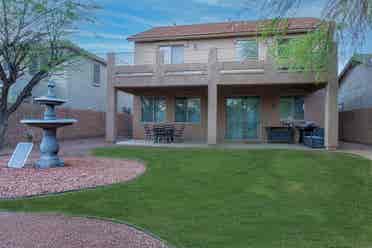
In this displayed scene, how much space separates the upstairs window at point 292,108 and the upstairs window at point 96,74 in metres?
14.1

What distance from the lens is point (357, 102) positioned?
20625 millimetres

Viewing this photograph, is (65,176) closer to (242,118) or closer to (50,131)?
(50,131)

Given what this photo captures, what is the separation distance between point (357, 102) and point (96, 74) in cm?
1880

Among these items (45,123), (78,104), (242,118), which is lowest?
(45,123)

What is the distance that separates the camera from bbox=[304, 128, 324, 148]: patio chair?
14.2 metres

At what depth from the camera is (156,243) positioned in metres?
4.09

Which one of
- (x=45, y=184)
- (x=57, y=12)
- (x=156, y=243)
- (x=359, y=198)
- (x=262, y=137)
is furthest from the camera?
(x=262, y=137)

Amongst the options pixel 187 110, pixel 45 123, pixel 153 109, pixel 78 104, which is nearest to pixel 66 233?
pixel 45 123

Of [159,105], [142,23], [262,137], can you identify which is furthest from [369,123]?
[142,23]

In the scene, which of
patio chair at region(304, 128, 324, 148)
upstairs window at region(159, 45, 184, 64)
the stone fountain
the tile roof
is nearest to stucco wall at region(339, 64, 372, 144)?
patio chair at region(304, 128, 324, 148)

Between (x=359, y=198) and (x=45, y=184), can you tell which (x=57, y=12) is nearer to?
(x=45, y=184)

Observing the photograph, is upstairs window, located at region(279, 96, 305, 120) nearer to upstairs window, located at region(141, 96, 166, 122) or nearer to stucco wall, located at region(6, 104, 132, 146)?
upstairs window, located at region(141, 96, 166, 122)

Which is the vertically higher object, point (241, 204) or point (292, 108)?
point (292, 108)

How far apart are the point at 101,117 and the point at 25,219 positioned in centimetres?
1872
